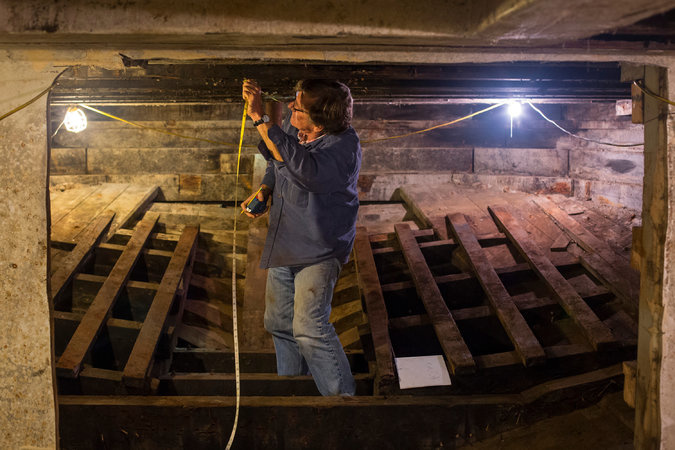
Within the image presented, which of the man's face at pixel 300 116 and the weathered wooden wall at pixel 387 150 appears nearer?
the man's face at pixel 300 116

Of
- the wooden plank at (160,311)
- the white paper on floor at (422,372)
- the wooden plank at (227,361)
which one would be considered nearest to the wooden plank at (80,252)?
the wooden plank at (160,311)

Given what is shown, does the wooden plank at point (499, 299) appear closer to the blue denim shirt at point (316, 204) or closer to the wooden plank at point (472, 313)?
the wooden plank at point (472, 313)

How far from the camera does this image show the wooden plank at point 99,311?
3.03m

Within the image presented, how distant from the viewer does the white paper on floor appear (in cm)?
306

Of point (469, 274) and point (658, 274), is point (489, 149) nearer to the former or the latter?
point (469, 274)

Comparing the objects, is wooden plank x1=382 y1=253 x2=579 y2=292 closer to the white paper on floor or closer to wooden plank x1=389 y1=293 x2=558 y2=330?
wooden plank x1=389 y1=293 x2=558 y2=330

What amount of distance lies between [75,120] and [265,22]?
4858 millimetres

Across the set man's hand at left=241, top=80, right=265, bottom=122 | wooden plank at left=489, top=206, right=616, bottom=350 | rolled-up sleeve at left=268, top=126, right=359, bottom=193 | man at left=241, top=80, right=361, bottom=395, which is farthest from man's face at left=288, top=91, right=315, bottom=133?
wooden plank at left=489, top=206, right=616, bottom=350

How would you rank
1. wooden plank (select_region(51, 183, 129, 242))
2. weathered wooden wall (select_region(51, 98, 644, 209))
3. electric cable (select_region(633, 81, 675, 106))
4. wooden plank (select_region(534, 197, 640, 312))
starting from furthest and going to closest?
weathered wooden wall (select_region(51, 98, 644, 209)) < wooden plank (select_region(51, 183, 129, 242)) < wooden plank (select_region(534, 197, 640, 312)) < electric cable (select_region(633, 81, 675, 106))

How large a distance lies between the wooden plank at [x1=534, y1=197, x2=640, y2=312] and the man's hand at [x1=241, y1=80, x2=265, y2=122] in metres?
2.98

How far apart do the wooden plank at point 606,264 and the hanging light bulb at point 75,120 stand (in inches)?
219

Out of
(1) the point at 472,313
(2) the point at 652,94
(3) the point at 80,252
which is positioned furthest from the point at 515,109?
(3) the point at 80,252

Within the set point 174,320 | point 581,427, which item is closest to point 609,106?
point 581,427

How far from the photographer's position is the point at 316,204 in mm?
2863
